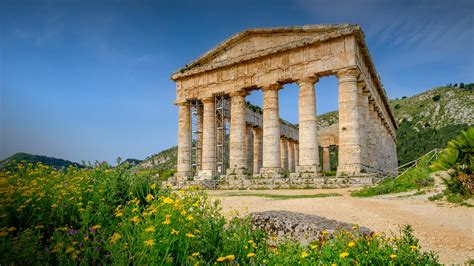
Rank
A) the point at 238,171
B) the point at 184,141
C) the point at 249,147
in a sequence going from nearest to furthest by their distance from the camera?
1. the point at 238,171
2. the point at 184,141
3. the point at 249,147

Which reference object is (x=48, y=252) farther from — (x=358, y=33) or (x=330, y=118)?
(x=330, y=118)

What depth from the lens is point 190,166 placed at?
2662cm

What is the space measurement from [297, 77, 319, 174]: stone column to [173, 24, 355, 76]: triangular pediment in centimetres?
303

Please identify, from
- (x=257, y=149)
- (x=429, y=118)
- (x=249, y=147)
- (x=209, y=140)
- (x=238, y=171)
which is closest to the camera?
(x=238, y=171)

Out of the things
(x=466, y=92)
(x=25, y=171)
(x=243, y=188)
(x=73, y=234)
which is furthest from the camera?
(x=466, y=92)

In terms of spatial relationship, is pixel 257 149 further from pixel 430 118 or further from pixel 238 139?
pixel 430 118

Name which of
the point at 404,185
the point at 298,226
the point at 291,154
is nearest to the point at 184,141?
the point at 404,185

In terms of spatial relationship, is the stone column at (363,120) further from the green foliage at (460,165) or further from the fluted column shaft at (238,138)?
the green foliage at (460,165)

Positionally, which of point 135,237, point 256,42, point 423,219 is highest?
point 256,42

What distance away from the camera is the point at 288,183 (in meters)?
19.6

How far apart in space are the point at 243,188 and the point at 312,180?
4727mm

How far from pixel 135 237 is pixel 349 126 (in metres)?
17.6

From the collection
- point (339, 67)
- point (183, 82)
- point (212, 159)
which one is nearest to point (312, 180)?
point (339, 67)

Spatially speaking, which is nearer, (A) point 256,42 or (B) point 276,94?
(B) point 276,94
